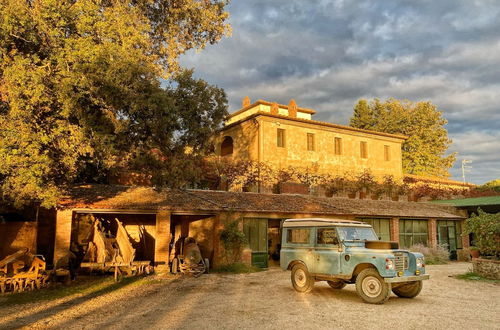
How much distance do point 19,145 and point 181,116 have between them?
263 inches

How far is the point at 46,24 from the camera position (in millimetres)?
11617

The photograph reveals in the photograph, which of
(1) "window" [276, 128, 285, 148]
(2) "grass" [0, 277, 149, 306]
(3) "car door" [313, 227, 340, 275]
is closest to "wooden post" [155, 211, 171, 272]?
(2) "grass" [0, 277, 149, 306]

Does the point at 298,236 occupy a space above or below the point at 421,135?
below

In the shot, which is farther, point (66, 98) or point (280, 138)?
point (280, 138)

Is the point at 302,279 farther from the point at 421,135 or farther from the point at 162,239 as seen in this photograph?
the point at 421,135

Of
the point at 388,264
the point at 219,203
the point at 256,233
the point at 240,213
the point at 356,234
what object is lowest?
the point at 388,264

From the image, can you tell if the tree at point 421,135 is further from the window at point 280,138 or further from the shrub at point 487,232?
the shrub at point 487,232

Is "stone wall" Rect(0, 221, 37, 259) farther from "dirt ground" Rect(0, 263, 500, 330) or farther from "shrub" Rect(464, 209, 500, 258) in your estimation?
"shrub" Rect(464, 209, 500, 258)

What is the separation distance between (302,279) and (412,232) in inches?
590

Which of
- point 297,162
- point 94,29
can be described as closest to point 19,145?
point 94,29

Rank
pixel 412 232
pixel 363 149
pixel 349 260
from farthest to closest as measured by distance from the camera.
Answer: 1. pixel 363 149
2. pixel 412 232
3. pixel 349 260

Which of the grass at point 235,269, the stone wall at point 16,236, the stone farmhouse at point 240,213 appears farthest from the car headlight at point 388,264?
the stone wall at point 16,236

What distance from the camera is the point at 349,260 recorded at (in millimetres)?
10266

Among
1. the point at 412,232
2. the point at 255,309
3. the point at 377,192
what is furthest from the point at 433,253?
the point at 255,309
